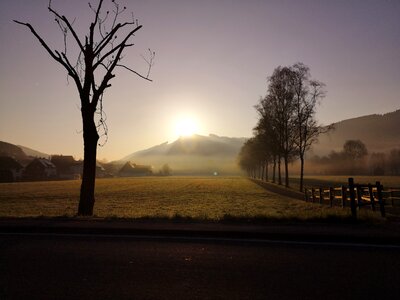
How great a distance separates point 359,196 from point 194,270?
12.6 meters

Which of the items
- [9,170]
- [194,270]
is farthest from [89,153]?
[9,170]

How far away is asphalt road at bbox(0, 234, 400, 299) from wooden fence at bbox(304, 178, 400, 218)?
18.9 feet

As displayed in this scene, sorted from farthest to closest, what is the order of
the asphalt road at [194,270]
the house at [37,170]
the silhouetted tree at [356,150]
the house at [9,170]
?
the silhouetted tree at [356,150], the house at [37,170], the house at [9,170], the asphalt road at [194,270]

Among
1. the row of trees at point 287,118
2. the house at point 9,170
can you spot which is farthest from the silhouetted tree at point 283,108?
the house at point 9,170

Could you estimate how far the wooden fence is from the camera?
1484 centimetres

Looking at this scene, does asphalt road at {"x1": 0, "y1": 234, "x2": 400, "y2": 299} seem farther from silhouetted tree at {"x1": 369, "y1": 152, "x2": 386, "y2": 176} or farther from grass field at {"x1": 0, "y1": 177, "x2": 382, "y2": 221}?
silhouetted tree at {"x1": 369, "y1": 152, "x2": 386, "y2": 176}

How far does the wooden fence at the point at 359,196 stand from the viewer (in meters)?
14.8

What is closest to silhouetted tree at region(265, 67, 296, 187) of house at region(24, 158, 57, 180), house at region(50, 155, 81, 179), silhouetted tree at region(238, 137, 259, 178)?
silhouetted tree at region(238, 137, 259, 178)

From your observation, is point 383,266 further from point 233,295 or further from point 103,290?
point 103,290

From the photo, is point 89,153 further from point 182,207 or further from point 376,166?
point 376,166

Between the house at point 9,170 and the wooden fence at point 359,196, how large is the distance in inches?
3715

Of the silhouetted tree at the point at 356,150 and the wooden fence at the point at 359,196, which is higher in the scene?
the silhouetted tree at the point at 356,150

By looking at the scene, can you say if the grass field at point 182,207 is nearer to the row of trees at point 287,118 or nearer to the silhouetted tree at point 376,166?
the row of trees at point 287,118

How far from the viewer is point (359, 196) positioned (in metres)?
16.4
